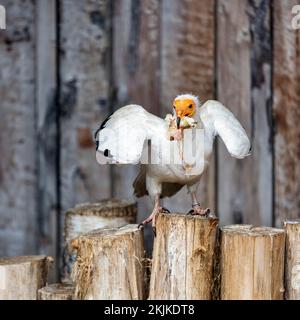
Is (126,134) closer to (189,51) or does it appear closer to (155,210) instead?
(155,210)

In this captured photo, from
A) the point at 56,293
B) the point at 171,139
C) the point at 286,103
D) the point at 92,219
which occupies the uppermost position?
the point at 286,103

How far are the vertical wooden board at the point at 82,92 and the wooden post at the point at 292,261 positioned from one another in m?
1.00

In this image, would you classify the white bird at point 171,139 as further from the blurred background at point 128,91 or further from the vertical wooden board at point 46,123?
the vertical wooden board at point 46,123

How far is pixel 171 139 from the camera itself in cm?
200

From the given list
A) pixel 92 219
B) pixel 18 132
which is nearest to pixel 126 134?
pixel 92 219

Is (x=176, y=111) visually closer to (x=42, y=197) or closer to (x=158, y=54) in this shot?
(x=158, y=54)

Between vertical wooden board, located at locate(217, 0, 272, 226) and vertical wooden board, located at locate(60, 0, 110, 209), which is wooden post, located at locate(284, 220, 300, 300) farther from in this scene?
vertical wooden board, located at locate(60, 0, 110, 209)

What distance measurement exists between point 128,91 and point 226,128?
2.43 feet

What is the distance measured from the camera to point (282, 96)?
268cm

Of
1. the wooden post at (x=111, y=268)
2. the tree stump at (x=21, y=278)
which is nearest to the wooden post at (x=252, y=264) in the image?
the wooden post at (x=111, y=268)

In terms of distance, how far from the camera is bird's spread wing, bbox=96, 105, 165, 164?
1938 millimetres

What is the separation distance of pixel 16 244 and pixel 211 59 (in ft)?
2.96

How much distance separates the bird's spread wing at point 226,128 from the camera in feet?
6.65
